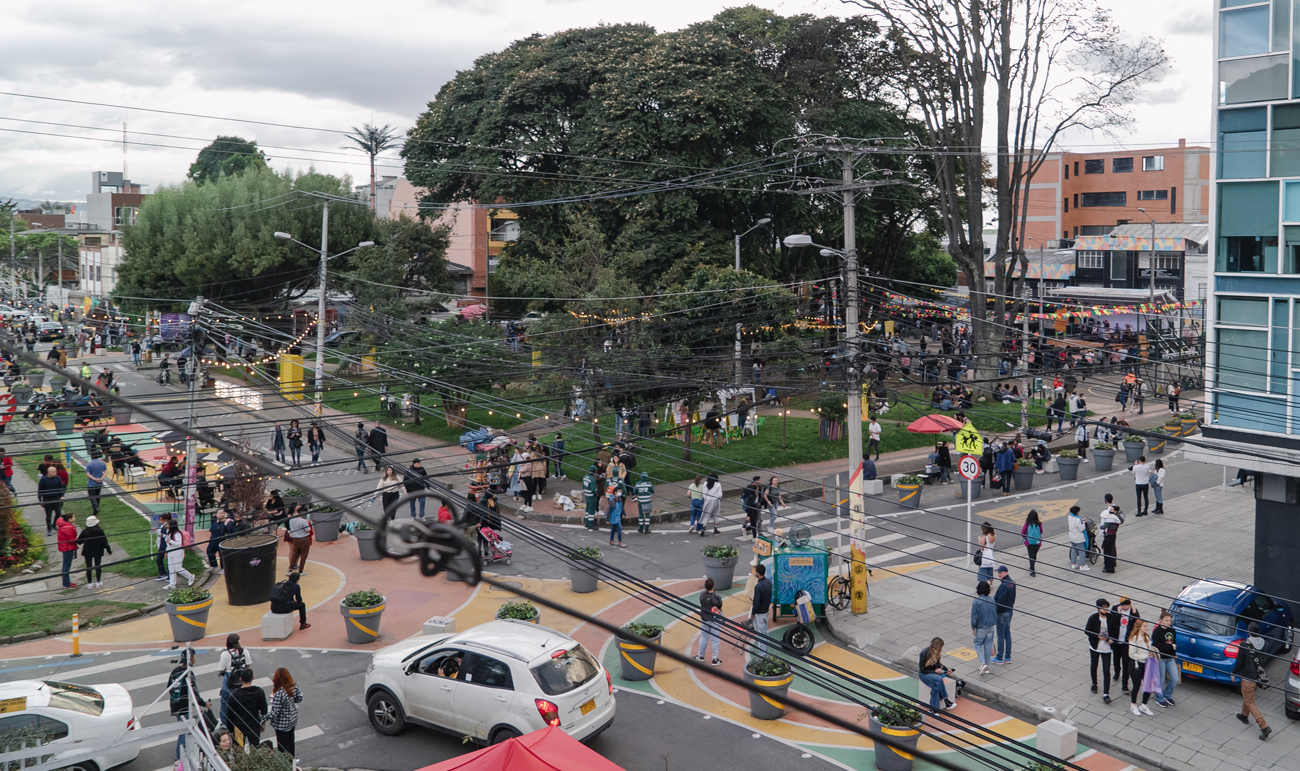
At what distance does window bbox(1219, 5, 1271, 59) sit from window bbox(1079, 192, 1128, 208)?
58.6 metres

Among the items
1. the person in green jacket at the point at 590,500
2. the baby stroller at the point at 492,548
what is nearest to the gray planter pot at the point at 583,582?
the baby stroller at the point at 492,548

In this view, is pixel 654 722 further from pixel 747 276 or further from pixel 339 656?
pixel 747 276

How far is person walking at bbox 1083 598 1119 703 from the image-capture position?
13125 mm

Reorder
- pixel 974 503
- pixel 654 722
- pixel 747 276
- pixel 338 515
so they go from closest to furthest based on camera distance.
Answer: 1. pixel 654 722
2. pixel 338 515
3. pixel 974 503
4. pixel 747 276

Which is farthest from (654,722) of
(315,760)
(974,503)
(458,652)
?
(974,503)

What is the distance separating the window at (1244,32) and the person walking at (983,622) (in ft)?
35.1

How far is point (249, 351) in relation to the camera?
41469mm

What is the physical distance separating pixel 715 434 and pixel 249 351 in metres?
22.7

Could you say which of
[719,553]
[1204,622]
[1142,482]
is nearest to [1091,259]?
[1142,482]

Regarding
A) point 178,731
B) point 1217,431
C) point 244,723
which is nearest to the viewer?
point 178,731

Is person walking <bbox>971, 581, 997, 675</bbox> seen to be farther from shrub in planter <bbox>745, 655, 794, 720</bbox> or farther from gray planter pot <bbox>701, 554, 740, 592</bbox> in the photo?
gray planter pot <bbox>701, 554, 740, 592</bbox>

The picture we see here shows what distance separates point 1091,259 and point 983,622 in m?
→ 56.3

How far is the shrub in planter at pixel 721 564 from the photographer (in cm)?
1794

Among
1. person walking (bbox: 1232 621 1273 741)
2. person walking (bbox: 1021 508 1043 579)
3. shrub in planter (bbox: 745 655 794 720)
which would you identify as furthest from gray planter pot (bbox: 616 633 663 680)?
person walking (bbox: 1021 508 1043 579)
